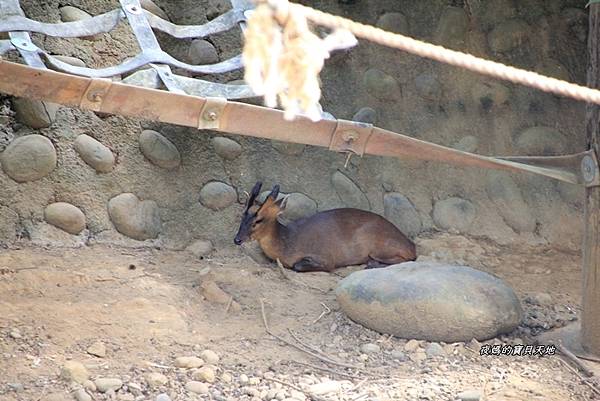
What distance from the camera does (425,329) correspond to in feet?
14.0

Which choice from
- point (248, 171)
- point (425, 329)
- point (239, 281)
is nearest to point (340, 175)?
point (248, 171)

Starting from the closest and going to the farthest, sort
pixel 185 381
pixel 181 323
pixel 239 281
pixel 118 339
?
pixel 185 381 → pixel 118 339 → pixel 181 323 → pixel 239 281

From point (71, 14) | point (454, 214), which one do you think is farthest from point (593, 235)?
point (71, 14)

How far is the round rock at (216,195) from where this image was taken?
557cm

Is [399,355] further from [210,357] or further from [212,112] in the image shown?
[212,112]

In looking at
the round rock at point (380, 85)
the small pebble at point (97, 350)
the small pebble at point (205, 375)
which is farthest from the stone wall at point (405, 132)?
the small pebble at point (205, 375)

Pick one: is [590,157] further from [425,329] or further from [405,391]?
[405,391]

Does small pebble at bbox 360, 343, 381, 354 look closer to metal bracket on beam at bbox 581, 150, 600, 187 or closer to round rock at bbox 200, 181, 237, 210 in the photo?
metal bracket on beam at bbox 581, 150, 600, 187

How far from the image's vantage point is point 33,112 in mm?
5043

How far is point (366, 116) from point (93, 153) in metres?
1.91

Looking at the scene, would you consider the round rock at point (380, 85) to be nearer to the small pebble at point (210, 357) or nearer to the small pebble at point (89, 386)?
the small pebble at point (210, 357)

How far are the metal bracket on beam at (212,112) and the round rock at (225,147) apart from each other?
1.87 meters

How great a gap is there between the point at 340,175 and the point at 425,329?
6.32 ft

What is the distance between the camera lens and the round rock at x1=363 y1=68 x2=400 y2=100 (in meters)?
6.00
